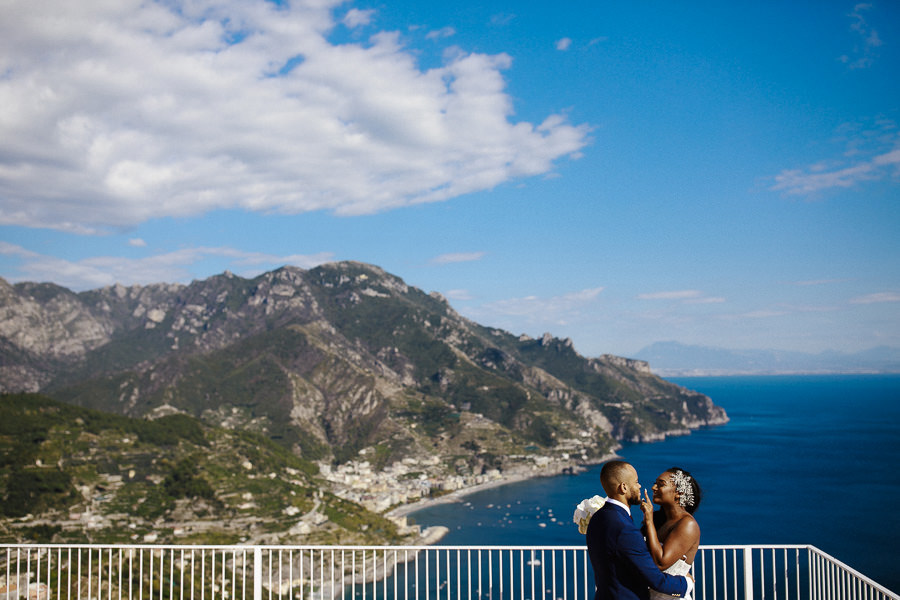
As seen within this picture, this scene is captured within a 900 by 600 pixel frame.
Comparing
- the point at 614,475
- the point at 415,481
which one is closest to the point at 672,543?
the point at 614,475

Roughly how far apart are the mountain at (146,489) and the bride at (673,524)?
5134 cm

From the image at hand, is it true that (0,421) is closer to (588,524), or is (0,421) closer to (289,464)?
(289,464)

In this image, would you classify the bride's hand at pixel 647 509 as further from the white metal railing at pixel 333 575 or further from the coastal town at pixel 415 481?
the coastal town at pixel 415 481

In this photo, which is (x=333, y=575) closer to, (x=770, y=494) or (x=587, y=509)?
(x=587, y=509)

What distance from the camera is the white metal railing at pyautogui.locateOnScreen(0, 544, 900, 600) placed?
5.21m

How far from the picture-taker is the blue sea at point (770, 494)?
49.1 metres


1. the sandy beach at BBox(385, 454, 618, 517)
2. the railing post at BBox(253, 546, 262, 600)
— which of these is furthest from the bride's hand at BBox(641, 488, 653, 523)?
the sandy beach at BBox(385, 454, 618, 517)

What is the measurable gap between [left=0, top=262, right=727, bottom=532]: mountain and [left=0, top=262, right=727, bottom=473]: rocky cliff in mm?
385

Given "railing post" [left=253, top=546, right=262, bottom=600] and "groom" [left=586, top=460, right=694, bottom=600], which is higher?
"groom" [left=586, top=460, right=694, bottom=600]

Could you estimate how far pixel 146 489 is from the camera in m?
58.1

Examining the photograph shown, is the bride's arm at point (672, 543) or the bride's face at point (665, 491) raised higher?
the bride's face at point (665, 491)

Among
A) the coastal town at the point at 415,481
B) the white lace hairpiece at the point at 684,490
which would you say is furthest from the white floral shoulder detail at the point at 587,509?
the coastal town at the point at 415,481

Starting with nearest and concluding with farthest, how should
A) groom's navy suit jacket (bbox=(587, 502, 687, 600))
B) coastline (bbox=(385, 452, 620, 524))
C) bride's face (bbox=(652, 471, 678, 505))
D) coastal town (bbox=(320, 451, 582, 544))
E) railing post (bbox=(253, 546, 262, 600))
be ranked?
groom's navy suit jacket (bbox=(587, 502, 687, 600)) → bride's face (bbox=(652, 471, 678, 505)) → railing post (bbox=(253, 546, 262, 600)) → coastal town (bbox=(320, 451, 582, 544)) → coastline (bbox=(385, 452, 620, 524))

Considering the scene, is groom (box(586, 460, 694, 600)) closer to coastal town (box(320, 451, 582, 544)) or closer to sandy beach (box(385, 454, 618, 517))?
coastal town (box(320, 451, 582, 544))
